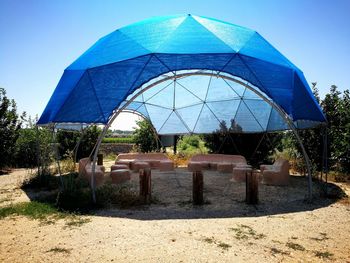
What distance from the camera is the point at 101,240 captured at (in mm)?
5633

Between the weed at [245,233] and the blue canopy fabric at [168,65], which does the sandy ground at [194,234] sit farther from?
the blue canopy fabric at [168,65]

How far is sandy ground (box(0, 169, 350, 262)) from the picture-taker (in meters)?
4.95

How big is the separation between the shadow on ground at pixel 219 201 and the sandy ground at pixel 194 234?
0.02m

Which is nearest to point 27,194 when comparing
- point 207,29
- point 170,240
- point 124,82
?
point 124,82

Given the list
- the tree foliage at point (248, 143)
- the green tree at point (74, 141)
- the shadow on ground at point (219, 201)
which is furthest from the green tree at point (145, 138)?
the shadow on ground at point (219, 201)

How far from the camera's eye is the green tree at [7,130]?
16031 mm

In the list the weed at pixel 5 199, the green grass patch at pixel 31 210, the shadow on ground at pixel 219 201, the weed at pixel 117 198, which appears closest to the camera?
the green grass patch at pixel 31 210

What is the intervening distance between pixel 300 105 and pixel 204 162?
21.4 ft

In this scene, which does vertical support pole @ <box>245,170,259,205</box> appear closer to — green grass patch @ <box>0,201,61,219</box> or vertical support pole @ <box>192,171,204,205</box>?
vertical support pole @ <box>192,171,204,205</box>

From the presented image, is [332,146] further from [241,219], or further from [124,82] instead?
[124,82]

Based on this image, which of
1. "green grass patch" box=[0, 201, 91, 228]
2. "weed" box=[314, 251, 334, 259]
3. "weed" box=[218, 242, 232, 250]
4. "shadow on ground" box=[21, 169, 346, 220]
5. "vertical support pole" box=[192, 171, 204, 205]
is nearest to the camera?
"weed" box=[314, 251, 334, 259]

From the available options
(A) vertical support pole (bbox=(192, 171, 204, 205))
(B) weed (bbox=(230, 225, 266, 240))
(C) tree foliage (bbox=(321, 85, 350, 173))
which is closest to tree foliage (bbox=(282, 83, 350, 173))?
(C) tree foliage (bbox=(321, 85, 350, 173))

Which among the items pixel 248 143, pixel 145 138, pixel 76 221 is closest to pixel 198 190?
pixel 76 221

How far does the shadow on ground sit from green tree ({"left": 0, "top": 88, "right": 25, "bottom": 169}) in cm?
684
